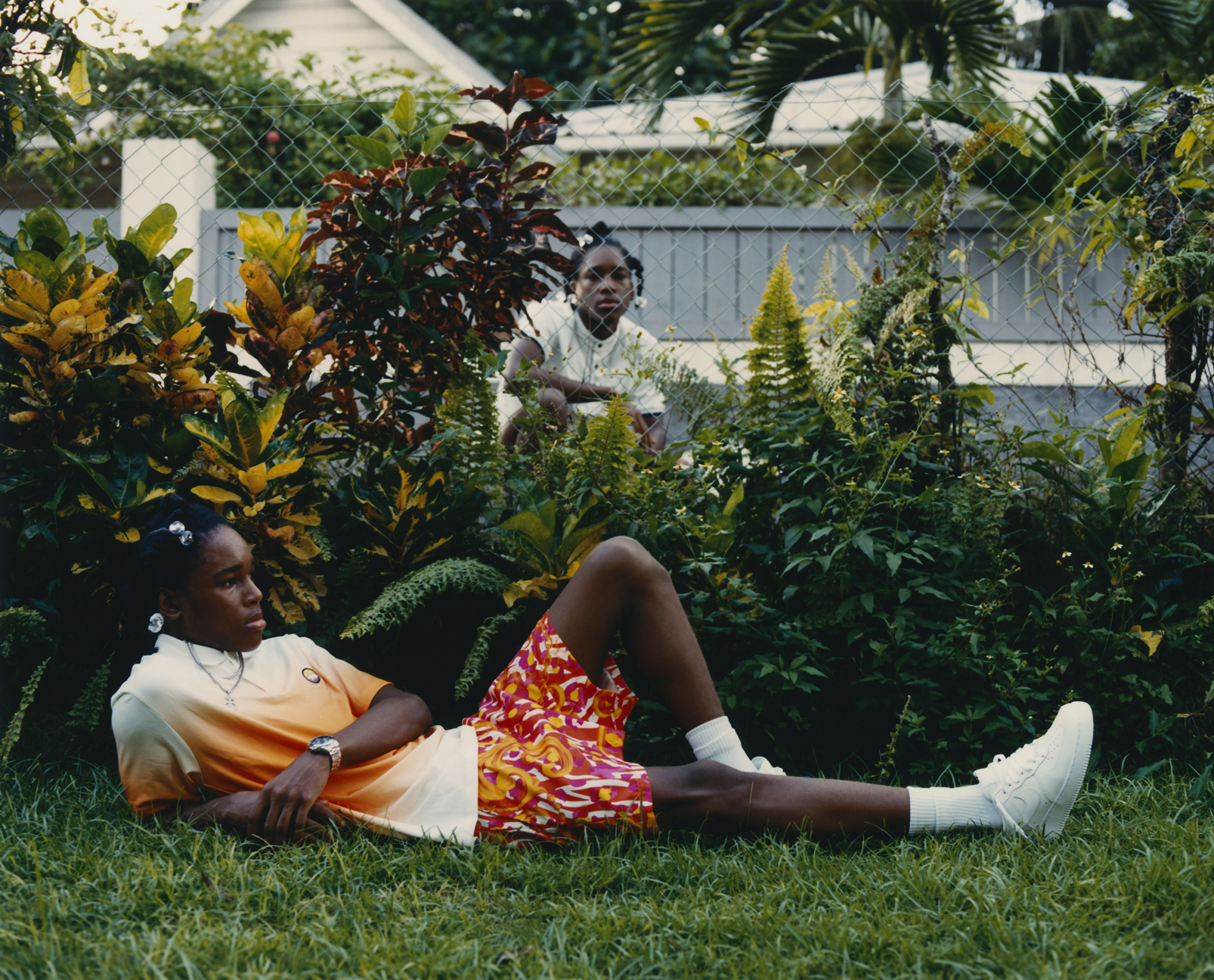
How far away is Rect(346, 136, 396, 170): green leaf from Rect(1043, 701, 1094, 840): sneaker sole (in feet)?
8.05

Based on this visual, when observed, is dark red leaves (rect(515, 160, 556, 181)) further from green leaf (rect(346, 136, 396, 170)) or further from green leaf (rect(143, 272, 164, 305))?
green leaf (rect(143, 272, 164, 305))

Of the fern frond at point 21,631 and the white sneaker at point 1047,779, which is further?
the fern frond at point 21,631

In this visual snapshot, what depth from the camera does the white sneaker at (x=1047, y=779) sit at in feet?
7.93

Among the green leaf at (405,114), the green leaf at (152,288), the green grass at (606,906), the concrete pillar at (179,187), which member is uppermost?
the concrete pillar at (179,187)

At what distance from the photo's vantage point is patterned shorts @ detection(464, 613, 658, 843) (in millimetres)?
2424

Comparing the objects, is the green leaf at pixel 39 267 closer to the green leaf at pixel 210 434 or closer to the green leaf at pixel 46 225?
→ the green leaf at pixel 46 225

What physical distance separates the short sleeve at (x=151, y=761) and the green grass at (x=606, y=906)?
82mm

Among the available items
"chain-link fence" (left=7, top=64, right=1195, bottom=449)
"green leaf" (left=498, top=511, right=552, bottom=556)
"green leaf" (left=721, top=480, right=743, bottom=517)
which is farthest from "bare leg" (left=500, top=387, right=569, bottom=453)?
"chain-link fence" (left=7, top=64, right=1195, bottom=449)

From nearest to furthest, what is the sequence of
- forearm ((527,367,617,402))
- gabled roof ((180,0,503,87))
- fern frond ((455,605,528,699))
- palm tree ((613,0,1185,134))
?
fern frond ((455,605,528,699))
forearm ((527,367,617,402))
palm tree ((613,0,1185,134))
gabled roof ((180,0,503,87))

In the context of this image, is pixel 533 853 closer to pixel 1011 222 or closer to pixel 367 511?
pixel 367 511

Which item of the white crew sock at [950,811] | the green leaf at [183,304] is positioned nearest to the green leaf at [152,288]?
the green leaf at [183,304]

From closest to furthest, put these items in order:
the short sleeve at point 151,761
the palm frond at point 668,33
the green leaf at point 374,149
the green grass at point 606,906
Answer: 1. the green grass at point 606,906
2. the short sleeve at point 151,761
3. the green leaf at point 374,149
4. the palm frond at point 668,33

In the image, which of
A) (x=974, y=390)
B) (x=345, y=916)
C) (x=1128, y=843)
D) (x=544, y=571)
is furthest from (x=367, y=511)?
(x=1128, y=843)

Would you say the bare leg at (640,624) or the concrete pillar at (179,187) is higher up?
the concrete pillar at (179,187)
